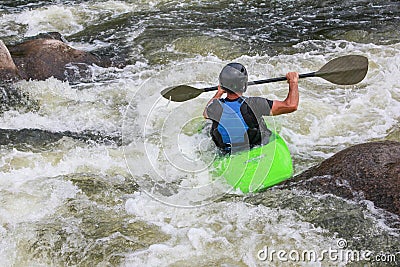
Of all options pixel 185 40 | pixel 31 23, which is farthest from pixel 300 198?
pixel 31 23

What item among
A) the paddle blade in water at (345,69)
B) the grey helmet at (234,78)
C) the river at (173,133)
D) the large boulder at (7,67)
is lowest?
the river at (173,133)

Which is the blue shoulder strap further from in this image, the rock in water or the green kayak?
the rock in water

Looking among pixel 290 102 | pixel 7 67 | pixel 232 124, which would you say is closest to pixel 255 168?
pixel 232 124

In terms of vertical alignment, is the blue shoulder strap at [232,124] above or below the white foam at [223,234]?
above

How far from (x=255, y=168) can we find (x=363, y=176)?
2.86 ft

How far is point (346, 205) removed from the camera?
3549 mm

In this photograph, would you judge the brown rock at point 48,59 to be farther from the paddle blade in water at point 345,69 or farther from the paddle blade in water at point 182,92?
the paddle blade in water at point 345,69

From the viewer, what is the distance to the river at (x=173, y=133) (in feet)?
11.4

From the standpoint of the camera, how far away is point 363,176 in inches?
143

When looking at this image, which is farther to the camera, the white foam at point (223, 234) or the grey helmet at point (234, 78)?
the grey helmet at point (234, 78)

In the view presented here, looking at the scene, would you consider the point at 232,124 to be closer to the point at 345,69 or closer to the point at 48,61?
the point at 345,69

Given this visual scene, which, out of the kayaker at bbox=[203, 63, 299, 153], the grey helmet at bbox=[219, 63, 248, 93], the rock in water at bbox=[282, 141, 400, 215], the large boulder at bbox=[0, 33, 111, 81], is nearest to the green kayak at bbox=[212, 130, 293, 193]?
the kayaker at bbox=[203, 63, 299, 153]

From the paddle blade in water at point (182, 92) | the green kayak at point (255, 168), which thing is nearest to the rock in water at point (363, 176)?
the green kayak at point (255, 168)

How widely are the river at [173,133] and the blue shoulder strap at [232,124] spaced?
0.37 m
